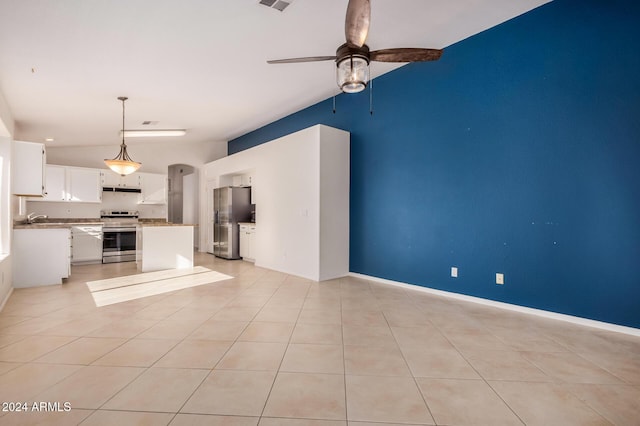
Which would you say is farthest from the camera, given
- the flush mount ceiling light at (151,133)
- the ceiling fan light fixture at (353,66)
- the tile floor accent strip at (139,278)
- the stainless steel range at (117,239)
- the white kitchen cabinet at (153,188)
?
the white kitchen cabinet at (153,188)

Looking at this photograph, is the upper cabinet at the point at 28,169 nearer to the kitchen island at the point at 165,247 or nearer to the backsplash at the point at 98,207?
the kitchen island at the point at 165,247

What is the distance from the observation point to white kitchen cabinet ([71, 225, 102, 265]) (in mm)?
6617

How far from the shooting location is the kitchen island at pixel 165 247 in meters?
5.82

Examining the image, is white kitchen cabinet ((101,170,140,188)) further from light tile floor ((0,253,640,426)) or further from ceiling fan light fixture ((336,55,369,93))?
ceiling fan light fixture ((336,55,369,93))

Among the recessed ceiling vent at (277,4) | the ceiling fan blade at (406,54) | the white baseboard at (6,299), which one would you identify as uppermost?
the recessed ceiling vent at (277,4)

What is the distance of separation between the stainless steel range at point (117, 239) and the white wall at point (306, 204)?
3.35 metres

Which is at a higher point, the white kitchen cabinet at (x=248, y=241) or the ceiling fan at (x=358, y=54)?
the ceiling fan at (x=358, y=54)

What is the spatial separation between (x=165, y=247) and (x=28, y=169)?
7.62 ft

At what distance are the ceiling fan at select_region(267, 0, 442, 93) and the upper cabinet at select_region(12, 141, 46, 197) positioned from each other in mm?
4750

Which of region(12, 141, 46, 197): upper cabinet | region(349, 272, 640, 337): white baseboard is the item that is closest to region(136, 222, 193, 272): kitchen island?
region(12, 141, 46, 197): upper cabinet

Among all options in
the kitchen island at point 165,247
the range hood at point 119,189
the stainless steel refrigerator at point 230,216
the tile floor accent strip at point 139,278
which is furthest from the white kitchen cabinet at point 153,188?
the tile floor accent strip at point 139,278

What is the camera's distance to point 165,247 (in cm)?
596

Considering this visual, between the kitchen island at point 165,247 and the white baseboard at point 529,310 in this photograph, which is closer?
the white baseboard at point 529,310

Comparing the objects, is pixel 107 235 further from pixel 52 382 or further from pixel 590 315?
pixel 590 315
